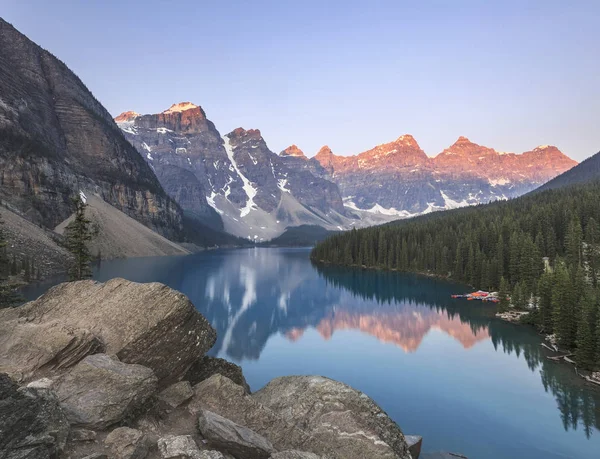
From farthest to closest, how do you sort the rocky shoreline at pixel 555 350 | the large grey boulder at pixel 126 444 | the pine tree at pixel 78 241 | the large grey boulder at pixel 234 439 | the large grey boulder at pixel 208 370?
the pine tree at pixel 78 241 < the rocky shoreline at pixel 555 350 < the large grey boulder at pixel 208 370 < the large grey boulder at pixel 234 439 < the large grey boulder at pixel 126 444

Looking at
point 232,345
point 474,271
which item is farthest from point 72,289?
point 474,271

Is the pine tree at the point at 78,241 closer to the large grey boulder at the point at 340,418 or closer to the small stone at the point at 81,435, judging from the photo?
the large grey boulder at the point at 340,418

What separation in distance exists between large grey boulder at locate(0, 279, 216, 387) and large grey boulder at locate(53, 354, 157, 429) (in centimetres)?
100

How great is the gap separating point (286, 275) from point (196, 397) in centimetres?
12601

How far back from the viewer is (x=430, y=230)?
143 m

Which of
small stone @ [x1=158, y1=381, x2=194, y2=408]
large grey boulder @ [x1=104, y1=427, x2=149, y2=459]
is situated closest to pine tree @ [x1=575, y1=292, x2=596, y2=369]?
small stone @ [x1=158, y1=381, x2=194, y2=408]

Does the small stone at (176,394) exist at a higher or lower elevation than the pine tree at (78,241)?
lower

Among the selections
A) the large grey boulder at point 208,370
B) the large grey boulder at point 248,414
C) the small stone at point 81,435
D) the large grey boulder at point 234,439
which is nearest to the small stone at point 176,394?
the large grey boulder at point 248,414

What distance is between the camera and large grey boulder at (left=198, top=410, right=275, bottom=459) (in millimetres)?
8719

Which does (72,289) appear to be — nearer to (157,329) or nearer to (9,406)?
(157,329)

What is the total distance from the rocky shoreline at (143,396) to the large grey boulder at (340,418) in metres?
0.03

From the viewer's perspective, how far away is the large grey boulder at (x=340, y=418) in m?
11.1

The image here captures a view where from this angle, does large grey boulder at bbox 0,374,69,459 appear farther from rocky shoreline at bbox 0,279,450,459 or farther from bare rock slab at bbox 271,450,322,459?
bare rock slab at bbox 271,450,322,459

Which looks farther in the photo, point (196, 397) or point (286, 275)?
point (286, 275)
